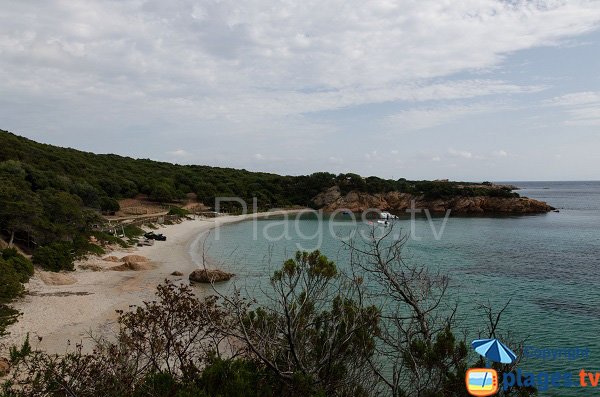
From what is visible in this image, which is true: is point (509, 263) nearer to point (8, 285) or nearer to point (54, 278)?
point (54, 278)

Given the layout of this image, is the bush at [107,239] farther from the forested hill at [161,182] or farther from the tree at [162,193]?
the tree at [162,193]

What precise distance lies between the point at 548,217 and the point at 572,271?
43702 millimetres

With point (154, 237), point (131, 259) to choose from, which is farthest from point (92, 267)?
point (154, 237)

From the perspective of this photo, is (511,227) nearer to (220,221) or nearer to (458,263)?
(458,263)

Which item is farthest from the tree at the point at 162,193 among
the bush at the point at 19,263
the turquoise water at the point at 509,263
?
the bush at the point at 19,263

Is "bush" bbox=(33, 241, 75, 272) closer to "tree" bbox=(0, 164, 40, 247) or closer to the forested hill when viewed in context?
"tree" bbox=(0, 164, 40, 247)

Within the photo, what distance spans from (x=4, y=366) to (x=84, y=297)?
9.29 meters

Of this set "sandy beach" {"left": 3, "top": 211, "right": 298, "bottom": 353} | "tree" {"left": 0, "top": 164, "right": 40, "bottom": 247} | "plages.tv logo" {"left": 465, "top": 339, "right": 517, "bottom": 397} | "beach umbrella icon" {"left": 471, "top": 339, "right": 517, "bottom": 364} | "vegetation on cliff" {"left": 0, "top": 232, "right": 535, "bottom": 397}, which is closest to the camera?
"beach umbrella icon" {"left": 471, "top": 339, "right": 517, "bottom": 364}

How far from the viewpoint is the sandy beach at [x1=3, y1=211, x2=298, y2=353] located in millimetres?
15375

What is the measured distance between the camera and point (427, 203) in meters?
83.6

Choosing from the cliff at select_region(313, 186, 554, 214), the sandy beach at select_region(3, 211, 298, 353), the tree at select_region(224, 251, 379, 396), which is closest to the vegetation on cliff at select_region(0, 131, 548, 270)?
the cliff at select_region(313, 186, 554, 214)

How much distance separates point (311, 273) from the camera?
8453 mm

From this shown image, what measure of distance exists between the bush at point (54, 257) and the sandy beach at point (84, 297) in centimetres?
81

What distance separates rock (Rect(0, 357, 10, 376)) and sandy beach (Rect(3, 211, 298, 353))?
79cm
